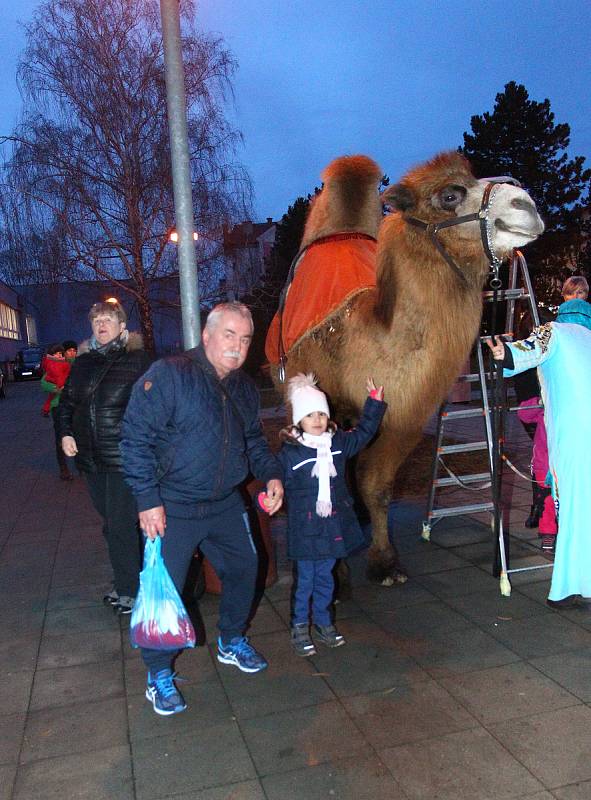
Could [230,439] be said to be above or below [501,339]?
below

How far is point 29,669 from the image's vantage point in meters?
4.10

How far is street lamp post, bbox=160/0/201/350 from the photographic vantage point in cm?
503

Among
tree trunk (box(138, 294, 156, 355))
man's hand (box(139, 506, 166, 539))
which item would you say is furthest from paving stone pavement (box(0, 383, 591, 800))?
tree trunk (box(138, 294, 156, 355))

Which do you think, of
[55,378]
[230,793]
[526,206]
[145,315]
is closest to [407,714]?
[230,793]

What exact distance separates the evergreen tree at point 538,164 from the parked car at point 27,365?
30.3 metres

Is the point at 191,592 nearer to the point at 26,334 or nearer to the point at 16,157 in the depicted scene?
the point at 16,157

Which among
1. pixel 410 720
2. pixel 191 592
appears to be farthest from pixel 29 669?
pixel 410 720

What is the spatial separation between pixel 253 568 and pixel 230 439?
71 centimetres

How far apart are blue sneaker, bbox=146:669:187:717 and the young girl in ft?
2.63

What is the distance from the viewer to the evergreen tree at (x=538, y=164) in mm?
24969

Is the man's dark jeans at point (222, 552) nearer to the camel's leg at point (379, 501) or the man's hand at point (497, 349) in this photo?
the camel's leg at point (379, 501)

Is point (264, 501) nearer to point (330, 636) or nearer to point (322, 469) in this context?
point (322, 469)

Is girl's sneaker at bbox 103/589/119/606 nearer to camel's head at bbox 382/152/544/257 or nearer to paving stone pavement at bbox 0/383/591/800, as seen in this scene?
paving stone pavement at bbox 0/383/591/800

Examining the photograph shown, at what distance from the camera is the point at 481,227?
4270 millimetres
